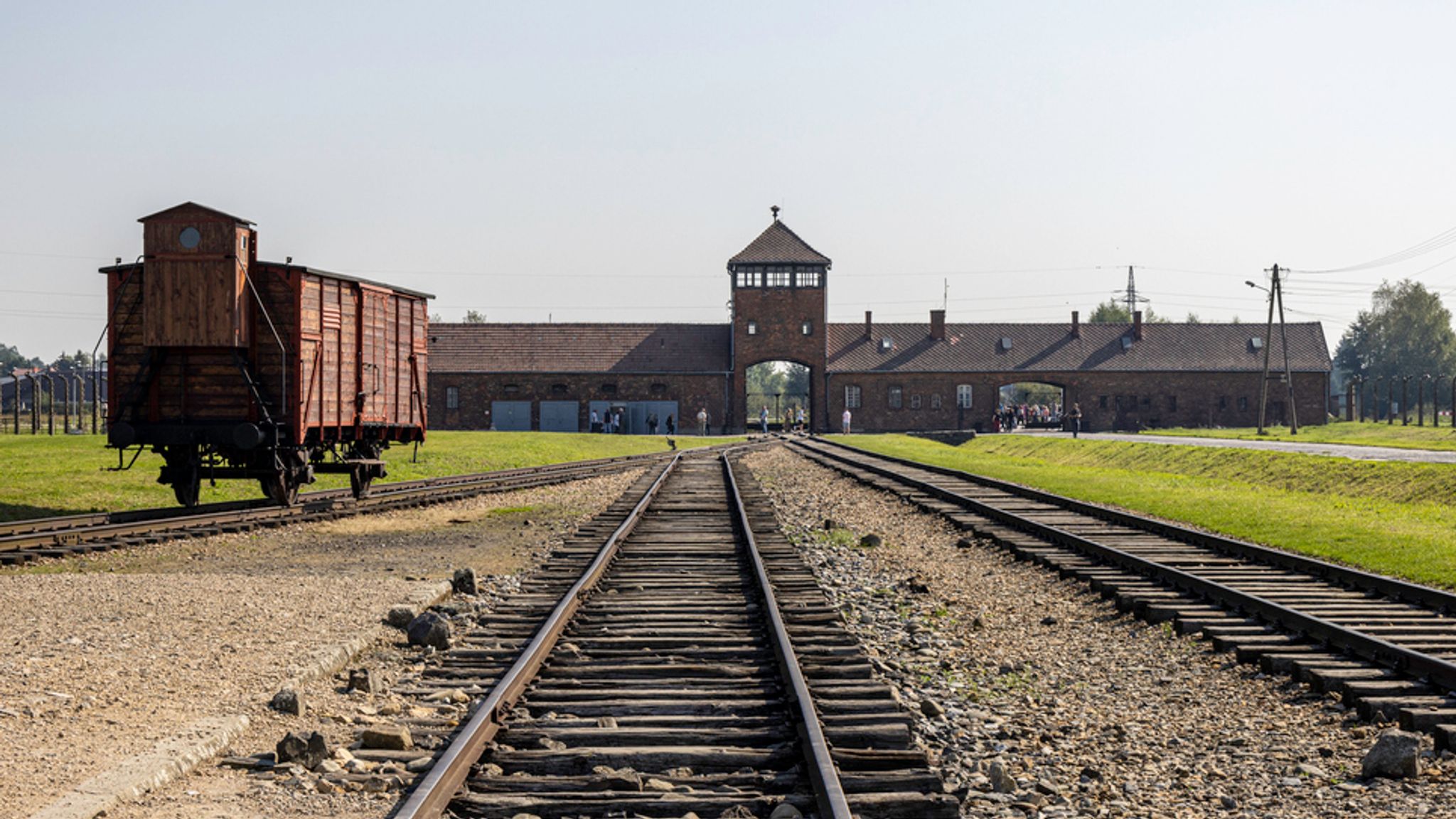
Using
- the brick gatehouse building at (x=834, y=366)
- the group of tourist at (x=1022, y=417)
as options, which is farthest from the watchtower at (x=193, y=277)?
the group of tourist at (x=1022, y=417)

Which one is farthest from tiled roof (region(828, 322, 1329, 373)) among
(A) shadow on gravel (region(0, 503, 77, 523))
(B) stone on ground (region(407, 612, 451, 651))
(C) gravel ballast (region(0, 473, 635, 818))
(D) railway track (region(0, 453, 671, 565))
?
(B) stone on ground (region(407, 612, 451, 651))

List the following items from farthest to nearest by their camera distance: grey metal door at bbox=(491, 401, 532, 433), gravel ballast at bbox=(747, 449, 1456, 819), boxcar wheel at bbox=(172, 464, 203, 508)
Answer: grey metal door at bbox=(491, 401, 532, 433) < boxcar wheel at bbox=(172, 464, 203, 508) < gravel ballast at bbox=(747, 449, 1456, 819)

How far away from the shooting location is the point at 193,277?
17.6m

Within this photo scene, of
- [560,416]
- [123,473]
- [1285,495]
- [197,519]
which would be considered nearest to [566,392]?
[560,416]

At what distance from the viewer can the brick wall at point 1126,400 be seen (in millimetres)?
74625

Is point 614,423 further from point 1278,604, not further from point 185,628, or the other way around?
point 1278,604

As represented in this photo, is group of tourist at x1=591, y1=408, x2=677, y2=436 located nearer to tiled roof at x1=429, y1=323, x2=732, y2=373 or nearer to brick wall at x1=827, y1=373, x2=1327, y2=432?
tiled roof at x1=429, y1=323, x2=732, y2=373

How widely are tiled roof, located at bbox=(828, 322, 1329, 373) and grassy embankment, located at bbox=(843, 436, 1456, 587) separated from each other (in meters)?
34.2

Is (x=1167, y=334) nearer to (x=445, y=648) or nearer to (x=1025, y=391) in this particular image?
(x=1025, y=391)

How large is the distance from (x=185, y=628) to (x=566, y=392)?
206 ft

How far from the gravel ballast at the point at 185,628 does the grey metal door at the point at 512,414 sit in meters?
54.4

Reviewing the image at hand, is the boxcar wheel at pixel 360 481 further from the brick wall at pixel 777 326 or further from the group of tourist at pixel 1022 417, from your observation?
the group of tourist at pixel 1022 417

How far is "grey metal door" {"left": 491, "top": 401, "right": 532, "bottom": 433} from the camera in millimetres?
71375

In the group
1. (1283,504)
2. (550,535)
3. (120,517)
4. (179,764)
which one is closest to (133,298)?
(120,517)
